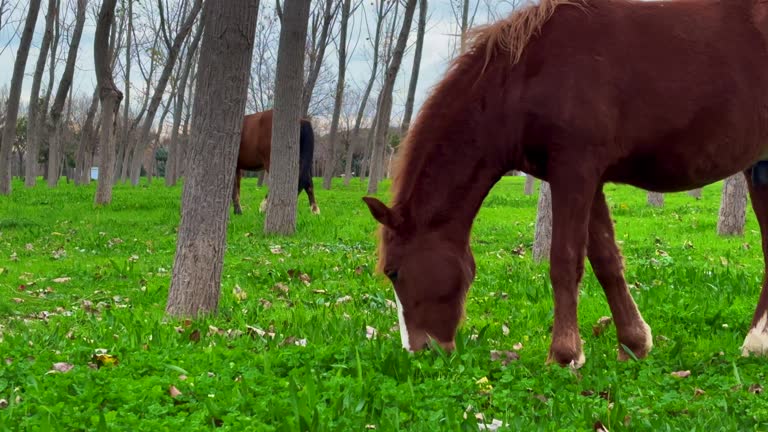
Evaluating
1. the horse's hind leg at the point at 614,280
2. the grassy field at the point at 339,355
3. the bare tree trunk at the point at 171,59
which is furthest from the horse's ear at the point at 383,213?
the bare tree trunk at the point at 171,59

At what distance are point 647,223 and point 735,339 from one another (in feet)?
30.3

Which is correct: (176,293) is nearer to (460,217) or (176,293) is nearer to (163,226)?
(460,217)

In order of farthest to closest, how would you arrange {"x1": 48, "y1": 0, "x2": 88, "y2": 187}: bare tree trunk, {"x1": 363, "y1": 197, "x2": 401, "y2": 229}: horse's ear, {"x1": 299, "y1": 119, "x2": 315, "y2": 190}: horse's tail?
1. {"x1": 48, "y1": 0, "x2": 88, "y2": 187}: bare tree trunk
2. {"x1": 299, "y1": 119, "x2": 315, "y2": 190}: horse's tail
3. {"x1": 363, "y1": 197, "x2": 401, "y2": 229}: horse's ear

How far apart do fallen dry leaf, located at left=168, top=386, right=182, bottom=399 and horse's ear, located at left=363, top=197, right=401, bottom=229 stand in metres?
1.37

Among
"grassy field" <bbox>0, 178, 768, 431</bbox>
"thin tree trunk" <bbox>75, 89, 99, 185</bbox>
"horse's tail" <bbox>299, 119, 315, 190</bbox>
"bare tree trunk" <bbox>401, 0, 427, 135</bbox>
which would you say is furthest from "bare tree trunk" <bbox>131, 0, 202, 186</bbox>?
"grassy field" <bbox>0, 178, 768, 431</bbox>

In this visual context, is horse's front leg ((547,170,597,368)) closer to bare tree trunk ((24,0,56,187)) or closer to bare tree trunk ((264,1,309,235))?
bare tree trunk ((264,1,309,235))

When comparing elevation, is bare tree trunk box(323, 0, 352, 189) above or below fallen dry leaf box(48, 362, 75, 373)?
above

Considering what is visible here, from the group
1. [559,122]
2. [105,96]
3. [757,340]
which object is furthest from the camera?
[105,96]

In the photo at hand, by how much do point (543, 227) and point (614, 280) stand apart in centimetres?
362

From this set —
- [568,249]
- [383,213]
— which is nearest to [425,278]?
[383,213]

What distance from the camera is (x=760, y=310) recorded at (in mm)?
4367

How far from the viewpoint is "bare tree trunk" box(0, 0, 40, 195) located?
19.0m

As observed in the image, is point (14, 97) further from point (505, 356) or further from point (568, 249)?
point (568, 249)

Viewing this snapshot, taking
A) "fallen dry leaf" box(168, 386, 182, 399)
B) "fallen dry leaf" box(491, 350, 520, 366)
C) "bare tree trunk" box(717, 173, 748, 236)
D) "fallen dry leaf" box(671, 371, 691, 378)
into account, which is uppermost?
"bare tree trunk" box(717, 173, 748, 236)
